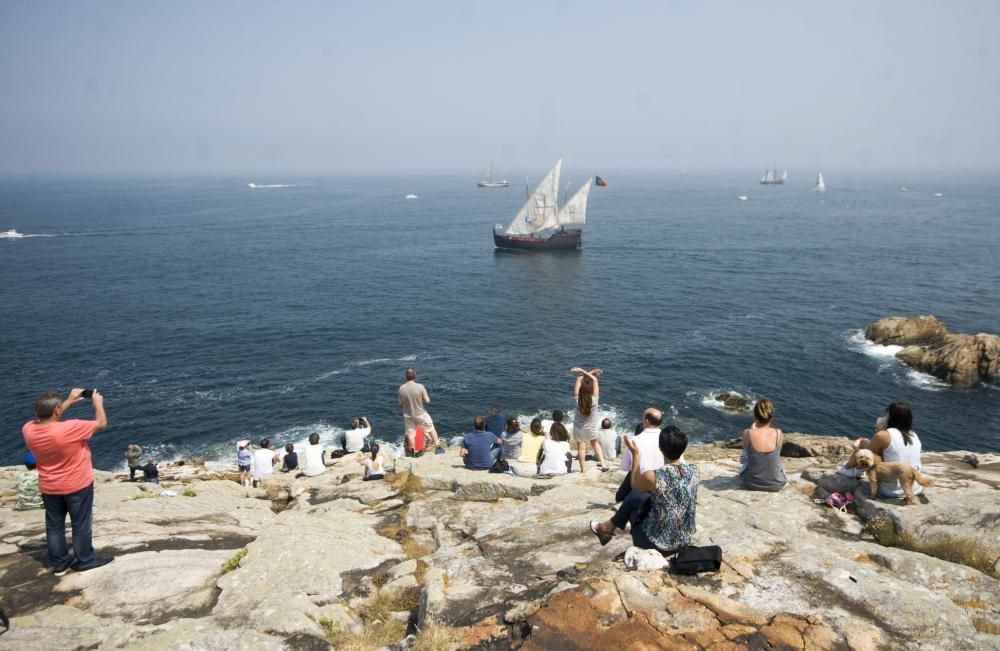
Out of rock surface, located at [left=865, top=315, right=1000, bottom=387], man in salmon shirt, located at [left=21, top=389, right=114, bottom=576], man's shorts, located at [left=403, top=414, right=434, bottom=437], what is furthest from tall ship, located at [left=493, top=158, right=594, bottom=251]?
man in salmon shirt, located at [left=21, top=389, right=114, bottom=576]

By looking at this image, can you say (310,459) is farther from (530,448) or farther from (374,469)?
(530,448)

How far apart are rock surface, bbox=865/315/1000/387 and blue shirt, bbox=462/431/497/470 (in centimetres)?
4232

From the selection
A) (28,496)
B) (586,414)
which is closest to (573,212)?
(586,414)

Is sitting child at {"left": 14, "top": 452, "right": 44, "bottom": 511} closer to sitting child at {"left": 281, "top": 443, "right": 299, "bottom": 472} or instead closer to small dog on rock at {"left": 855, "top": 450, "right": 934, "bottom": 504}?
sitting child at {"left": 281, "top": 443, "right": 299, "bottom": 472}

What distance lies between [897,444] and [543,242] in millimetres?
90011

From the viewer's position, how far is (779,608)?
636cm

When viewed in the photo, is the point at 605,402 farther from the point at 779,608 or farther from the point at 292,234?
the point at 292,234

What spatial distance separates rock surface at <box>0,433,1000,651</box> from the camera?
19.9ft

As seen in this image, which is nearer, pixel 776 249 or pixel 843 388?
pixel 843 388

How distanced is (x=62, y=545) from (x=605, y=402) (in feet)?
111

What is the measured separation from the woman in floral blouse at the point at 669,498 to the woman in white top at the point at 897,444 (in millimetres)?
4497

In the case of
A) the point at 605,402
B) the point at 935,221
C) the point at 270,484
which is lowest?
the point at 605,402

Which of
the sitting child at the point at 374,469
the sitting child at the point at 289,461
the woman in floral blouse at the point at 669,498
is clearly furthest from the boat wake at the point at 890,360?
the woman in floral blouse at the point at 669,498

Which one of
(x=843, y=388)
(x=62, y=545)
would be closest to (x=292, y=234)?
(x=843, y=388)
